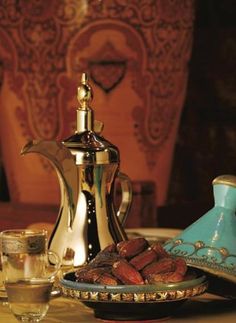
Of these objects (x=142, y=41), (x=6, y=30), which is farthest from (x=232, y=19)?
(x=6, y=30)

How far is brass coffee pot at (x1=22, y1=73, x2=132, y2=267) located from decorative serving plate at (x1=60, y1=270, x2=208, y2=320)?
0.17 meters

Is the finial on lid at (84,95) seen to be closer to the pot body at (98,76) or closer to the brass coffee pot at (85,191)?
the brass coffee pot at (85,191)

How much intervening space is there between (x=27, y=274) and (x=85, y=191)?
0.19 metres

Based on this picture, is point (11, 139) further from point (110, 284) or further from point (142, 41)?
point (110, 284)

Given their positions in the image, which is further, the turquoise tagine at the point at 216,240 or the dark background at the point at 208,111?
the dark background at the point at 208,111

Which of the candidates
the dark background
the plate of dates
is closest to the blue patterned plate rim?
the plate of dates

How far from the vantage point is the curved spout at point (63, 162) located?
54.2 inches

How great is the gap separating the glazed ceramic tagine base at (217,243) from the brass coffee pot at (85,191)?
8cm

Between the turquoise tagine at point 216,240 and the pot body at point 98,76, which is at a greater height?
the pot body at point 98,76

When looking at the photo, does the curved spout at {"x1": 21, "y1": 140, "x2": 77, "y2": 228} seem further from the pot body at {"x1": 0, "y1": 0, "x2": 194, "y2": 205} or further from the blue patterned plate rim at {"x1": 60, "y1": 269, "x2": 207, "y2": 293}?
the pot body at {"x1": 0, "y1": 0, "x2": 194, "y2": 205}

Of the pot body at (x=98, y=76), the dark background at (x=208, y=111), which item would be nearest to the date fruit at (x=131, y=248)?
the pot body at (x=98, y=76)

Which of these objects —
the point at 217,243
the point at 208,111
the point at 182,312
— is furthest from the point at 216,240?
the point at 208,111

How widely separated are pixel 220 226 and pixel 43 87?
0.83 meters

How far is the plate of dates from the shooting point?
3.81 ft
